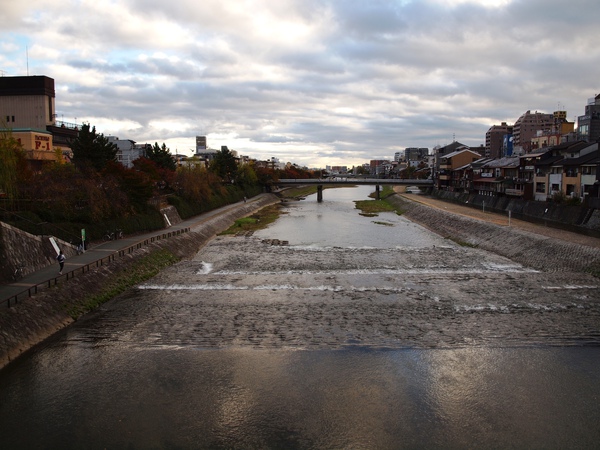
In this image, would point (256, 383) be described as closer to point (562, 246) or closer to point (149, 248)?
point (149, 248)

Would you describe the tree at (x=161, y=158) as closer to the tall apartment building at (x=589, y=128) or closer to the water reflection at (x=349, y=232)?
the water reflection at (x=349, y=232)

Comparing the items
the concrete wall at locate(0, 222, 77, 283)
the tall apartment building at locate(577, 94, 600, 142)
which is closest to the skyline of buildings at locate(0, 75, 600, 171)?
the tall apartment building at locate(577, 94, 600, 142)

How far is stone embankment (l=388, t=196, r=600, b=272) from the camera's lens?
84.7 ft

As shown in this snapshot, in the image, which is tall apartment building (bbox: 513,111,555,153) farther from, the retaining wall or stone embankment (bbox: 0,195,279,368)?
stone embankment (bbox: 0,195,279,368)

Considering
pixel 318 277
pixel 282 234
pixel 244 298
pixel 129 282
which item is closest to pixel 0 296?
pixel 129 282

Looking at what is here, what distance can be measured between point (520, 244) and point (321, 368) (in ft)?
76.1

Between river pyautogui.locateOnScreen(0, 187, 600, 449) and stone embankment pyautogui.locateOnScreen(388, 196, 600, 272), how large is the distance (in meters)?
2.58

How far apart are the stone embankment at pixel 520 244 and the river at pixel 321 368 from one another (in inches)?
102

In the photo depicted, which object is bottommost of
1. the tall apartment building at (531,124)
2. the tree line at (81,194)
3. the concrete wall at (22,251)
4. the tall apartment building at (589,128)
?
the concrete wall at (22,251)

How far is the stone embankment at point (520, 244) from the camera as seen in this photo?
1016 inches

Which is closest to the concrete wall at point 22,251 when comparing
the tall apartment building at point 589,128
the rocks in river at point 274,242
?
the rocks in river at point 274,242

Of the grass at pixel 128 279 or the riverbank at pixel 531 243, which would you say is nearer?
the grass at pixel 128 279

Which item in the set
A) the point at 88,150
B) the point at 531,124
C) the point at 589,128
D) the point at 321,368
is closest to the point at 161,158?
the point at 88,150

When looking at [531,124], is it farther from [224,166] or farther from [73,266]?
[73,266]
